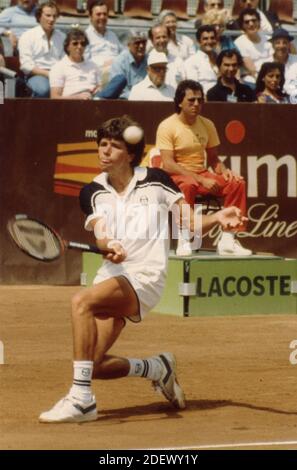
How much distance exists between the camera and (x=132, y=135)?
832cm

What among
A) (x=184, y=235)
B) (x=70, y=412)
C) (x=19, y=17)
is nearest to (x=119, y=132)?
(x=70, y=412)

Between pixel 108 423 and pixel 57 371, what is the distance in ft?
7.53

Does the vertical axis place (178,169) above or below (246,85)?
below

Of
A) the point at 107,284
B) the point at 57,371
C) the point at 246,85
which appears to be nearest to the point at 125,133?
the point at 107,284

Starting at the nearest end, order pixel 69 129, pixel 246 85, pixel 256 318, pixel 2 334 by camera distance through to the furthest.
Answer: pixel 2 334 < pixel 256 318 < pixel 69 129 < pixel 246 85

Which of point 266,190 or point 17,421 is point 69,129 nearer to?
point 266,190

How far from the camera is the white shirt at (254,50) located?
18.8m

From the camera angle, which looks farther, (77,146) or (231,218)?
(77,146)

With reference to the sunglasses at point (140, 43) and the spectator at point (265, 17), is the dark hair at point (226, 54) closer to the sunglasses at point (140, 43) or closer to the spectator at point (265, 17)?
the sunglasses at point (140, 43)

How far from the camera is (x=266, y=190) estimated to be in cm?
→ 1634

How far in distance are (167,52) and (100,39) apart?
3.30 ft

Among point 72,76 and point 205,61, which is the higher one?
point 205,61

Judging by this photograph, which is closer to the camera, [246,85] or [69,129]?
[69,129]

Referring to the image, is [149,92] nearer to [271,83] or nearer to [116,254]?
[271,83]
